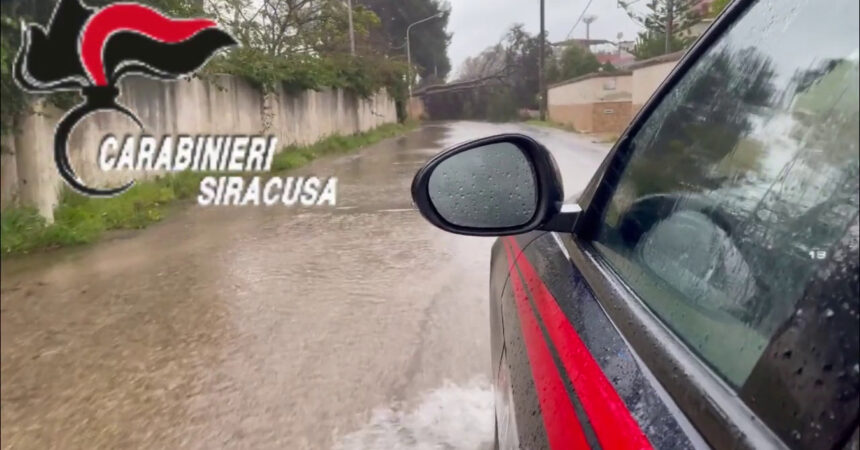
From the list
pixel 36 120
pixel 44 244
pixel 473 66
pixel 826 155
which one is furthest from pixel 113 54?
pixel 826 155

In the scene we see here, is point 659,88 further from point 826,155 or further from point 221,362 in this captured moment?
point 221,362

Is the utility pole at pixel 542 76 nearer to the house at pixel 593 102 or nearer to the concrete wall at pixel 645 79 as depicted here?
the house at pixel 593 102

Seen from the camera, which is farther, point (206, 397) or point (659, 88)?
point (206, 397)

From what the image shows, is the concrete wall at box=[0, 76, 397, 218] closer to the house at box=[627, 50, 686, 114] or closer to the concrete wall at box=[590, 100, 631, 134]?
the concrete wall at box=[590, 100, 631, 134]

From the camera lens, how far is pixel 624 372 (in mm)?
827

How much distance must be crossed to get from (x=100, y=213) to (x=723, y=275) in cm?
248

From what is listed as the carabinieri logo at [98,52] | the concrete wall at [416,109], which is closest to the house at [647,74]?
the concrete wall at [416,109]

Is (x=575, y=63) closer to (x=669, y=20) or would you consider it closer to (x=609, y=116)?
(x=609, y=116)

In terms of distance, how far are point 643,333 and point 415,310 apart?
112 inches

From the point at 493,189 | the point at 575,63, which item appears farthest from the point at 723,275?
the point at 575,63

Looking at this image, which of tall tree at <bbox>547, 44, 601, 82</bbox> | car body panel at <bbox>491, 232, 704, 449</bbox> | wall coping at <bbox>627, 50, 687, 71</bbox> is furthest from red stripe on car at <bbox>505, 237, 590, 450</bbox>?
tall tree at <bbox>547, 44, 601, 82</bbox>

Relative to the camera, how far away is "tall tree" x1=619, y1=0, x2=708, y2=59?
1859mm

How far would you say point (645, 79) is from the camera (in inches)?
86.8

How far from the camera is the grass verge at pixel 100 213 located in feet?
6.06
